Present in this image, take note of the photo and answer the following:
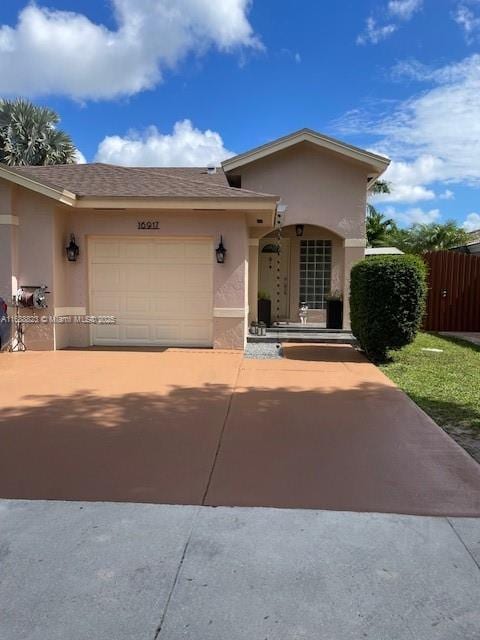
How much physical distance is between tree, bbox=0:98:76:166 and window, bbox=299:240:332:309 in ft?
43.6

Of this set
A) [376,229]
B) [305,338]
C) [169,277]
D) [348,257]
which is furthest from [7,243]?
[376,229]

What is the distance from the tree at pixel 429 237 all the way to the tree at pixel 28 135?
687 inches

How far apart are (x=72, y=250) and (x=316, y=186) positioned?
6.83m

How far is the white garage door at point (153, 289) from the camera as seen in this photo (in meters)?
11.0

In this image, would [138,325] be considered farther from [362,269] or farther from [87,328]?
[362,269]

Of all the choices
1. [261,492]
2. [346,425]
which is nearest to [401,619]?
[261,492]

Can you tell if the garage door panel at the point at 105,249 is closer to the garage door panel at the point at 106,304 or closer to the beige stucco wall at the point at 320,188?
the garage door panel at the point at 106,304

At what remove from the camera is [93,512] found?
350cm

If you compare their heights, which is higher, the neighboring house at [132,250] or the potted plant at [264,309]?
→ the neighboring house at [132,250]

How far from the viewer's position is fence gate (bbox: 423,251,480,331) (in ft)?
48.1

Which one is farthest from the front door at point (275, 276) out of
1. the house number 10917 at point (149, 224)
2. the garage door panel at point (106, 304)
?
the garage door panel at point (106, 304)

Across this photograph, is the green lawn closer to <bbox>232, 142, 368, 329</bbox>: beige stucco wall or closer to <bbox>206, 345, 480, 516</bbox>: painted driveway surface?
<bbox>206, 345, 480, 516</bbox>: painted driveway surface

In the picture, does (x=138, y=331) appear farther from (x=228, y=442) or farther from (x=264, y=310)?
(x=228, y=442)

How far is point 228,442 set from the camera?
4.98 meters
